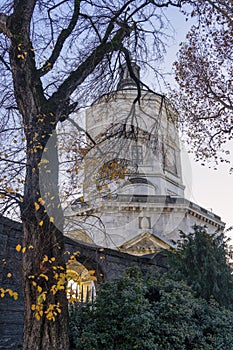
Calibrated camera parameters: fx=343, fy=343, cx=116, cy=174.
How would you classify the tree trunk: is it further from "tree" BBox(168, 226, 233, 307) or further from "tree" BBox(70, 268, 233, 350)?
"tree" BBox(168, 226, 233, 307)

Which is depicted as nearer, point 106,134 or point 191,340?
point 191,340

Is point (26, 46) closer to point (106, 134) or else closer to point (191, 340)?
point (106, 134)

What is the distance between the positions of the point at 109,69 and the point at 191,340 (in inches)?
196

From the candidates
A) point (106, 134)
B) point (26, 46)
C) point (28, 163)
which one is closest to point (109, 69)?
point (106, 134)

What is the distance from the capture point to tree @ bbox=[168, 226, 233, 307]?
7848 mm

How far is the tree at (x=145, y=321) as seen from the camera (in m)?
4.89

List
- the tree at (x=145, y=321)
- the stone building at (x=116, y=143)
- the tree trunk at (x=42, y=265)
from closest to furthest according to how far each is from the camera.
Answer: the tree trunk at (x=42, y=265) → the tree at (x=145, y=321) → the stone building at (x=116, y=143)

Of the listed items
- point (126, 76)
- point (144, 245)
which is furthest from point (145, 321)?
point (144, 245)

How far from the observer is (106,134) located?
7.02m

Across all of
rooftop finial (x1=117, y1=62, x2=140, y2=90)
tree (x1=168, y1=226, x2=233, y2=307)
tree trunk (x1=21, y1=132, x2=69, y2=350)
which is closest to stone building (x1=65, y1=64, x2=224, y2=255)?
rooftop finial (x1=117, y1=62, x2=140, y2=90)

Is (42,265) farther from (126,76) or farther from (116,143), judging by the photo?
(126,76)

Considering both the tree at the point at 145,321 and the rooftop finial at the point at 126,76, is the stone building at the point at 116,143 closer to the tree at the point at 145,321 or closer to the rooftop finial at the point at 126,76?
the rooftop finial at the point at 126,76

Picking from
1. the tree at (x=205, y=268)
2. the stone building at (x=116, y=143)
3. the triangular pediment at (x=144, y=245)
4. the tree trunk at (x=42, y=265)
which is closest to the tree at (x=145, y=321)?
the tree trunk at (x=42, y=265)

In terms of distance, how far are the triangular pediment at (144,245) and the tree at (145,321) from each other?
12.8 m
